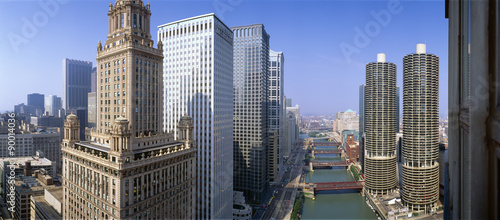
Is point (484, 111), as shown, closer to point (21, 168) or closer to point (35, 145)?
point (21, 168)

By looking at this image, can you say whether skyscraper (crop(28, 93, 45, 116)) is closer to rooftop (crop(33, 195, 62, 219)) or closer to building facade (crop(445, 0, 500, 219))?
rooftop (crop(33, 195, 62, 219))

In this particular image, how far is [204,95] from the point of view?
2880 cm

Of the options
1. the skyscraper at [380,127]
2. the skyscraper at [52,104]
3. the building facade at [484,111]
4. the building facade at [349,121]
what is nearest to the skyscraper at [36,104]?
the skyscraper at [52,104]

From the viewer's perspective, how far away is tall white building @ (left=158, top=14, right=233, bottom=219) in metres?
28.2

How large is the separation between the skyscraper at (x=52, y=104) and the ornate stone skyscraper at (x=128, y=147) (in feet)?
193

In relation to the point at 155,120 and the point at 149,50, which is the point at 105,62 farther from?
the point at 155,120

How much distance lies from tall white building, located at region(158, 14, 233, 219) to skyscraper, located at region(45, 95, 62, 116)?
50.9m

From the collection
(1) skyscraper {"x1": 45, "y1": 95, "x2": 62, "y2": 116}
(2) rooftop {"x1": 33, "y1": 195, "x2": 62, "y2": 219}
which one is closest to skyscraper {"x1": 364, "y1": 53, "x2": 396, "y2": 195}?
(2) rooftop {"x1": 33, "y1": 195, "x2": 62, "y2": 219}

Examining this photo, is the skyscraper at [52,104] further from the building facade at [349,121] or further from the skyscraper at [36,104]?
the building facade at [349,121]

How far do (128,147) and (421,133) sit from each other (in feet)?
143

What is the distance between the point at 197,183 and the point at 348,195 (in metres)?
32.6

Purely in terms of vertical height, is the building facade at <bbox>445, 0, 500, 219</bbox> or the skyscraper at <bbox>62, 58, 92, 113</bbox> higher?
the skyscraper at <bbox>62, 58, 92, 113</bbox>

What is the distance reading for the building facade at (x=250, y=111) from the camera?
44.2 meters

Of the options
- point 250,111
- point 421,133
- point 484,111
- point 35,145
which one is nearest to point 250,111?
point 250,111
